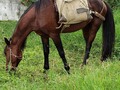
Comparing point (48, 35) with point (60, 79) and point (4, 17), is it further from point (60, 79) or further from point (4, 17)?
point (4, 17)

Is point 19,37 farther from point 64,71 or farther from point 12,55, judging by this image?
point 64,71

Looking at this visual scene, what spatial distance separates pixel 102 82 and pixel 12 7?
27.8 ft

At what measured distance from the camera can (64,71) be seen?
5.81 m

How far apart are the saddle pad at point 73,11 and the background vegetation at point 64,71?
0.83m

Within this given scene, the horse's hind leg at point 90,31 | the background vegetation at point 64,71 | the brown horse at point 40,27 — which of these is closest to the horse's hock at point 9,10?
the background vegetation at point 64,71

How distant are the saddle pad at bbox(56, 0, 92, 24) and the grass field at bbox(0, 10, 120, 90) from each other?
826mm

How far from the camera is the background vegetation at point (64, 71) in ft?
12.7

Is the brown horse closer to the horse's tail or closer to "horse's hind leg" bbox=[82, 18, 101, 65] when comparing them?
"horse's hind leg" bbox=[82, 18, 101, 65]

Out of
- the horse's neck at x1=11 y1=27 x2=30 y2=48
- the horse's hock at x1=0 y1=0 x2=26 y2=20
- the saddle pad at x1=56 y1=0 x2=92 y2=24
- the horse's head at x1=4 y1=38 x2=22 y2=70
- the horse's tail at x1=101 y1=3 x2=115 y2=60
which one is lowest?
the horse's hock at x1=0 y1=0 x2=26 y2=20

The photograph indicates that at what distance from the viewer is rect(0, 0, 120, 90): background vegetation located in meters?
3.89

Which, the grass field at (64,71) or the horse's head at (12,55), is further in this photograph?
the horse's head at (12,55)

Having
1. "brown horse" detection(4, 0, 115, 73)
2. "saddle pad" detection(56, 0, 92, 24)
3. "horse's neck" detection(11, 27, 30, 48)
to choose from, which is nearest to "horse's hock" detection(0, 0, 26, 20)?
"brown horse" detection(4, 0, 115, 73)

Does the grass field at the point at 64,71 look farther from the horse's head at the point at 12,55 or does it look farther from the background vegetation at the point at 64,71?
the horse's head at the point at 12,55

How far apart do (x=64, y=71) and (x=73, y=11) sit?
3.46 ft
